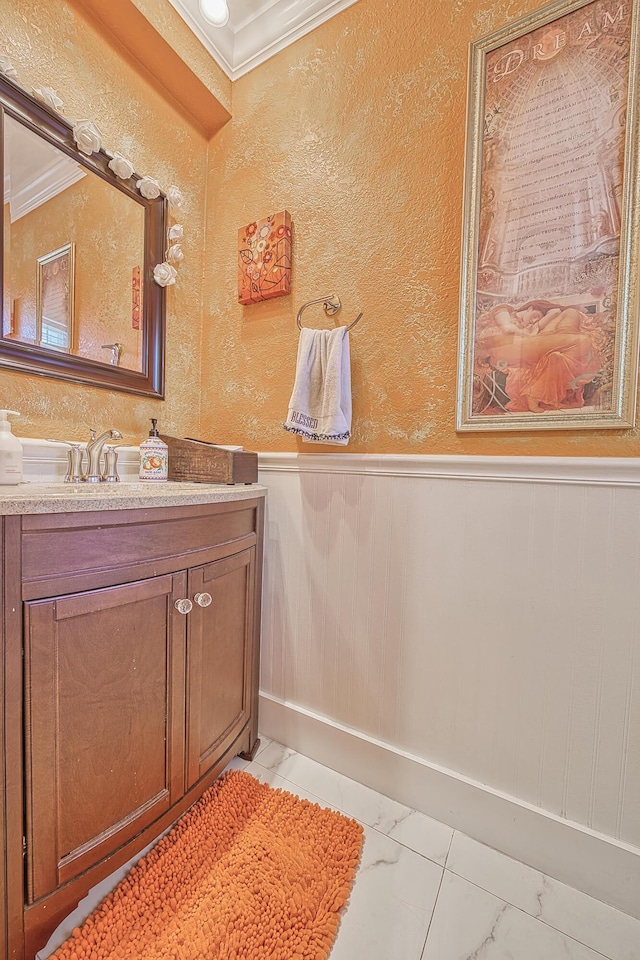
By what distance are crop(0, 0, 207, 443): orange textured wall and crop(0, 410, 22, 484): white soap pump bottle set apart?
0.55 feet

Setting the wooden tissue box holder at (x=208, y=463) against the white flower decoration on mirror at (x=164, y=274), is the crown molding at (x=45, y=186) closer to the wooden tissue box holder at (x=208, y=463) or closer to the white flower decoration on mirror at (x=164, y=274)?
the white flower decoration on mirror at (x=164, y=274)

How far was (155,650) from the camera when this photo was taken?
32.7 inches

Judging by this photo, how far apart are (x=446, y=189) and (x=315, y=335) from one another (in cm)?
52

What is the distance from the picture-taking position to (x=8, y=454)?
888 millimetres

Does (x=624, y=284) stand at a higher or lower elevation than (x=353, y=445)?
higher

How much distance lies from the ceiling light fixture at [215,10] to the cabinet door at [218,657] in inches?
66.0

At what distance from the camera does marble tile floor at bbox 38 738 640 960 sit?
0.76 m

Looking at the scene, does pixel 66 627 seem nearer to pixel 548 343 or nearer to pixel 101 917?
pixel 101 917

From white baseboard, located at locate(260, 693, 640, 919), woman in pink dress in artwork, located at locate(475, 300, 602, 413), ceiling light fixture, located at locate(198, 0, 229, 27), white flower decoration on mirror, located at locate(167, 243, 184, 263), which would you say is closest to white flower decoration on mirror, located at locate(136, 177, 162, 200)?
white flower decoration on mirror, located at locate(167, 243, 184, 263)

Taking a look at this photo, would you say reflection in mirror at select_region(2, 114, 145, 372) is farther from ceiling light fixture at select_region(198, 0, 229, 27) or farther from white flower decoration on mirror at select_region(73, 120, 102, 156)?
ceiling light fixture at select_region(198, 0, 229, 27)

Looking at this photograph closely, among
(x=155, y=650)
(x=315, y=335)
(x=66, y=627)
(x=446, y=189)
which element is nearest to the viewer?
(x=66, y=627)

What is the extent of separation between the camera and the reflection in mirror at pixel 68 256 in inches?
39.8

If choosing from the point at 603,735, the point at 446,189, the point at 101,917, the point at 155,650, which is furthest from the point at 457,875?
the point at 446,189

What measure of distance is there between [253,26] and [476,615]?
6.88ft
